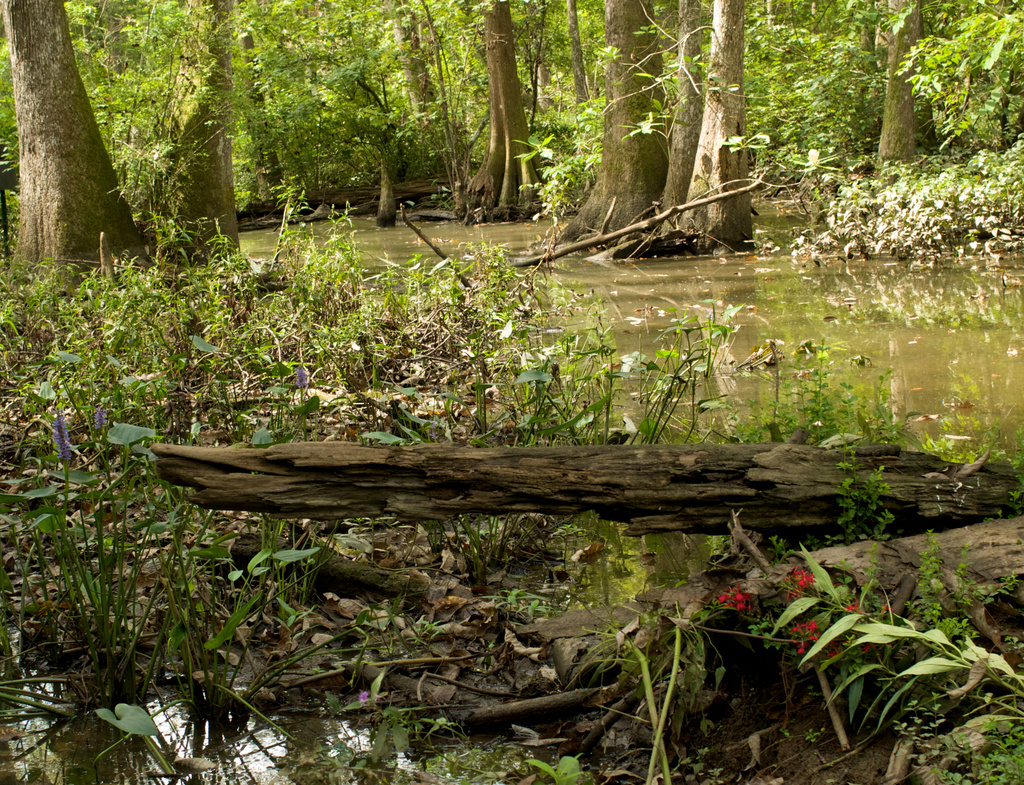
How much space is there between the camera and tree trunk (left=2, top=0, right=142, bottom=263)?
8.16 m

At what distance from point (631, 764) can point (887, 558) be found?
2.97 ft

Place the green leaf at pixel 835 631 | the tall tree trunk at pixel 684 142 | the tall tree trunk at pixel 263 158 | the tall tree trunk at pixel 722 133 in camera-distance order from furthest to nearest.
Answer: the tall tree trunk at pixel 263 158, the tall tree trunk at pixel 684 142, the tall tree trunk at pixel 722 133, the green leaf at pixel 835 631

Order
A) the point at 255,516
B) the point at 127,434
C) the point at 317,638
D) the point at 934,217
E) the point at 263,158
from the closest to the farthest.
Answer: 1. the point at 127,434
2. the point at 317,638
3. the point at 255,516
4. the point at 934,217
5. the point at 263,158

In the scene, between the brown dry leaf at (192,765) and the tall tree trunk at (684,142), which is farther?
the tall tree trunk at (684,142)

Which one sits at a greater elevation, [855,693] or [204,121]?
[204,121]

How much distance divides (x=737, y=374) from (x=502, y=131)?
13502mm

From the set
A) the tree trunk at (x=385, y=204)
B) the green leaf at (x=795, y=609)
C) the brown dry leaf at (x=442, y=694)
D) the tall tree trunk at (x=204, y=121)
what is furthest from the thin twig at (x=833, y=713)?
the tree trunk at (x=385, y=204)

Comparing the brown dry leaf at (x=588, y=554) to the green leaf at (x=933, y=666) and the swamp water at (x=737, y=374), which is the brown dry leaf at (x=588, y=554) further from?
the green leaf at (x=933, y=666)

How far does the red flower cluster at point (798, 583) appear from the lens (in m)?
2.18

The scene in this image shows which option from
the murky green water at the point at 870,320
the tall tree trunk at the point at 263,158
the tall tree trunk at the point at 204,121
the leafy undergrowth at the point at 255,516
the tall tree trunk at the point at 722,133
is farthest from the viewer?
the tall tree trunk at the point at 263,158

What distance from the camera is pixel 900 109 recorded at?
1308 cm

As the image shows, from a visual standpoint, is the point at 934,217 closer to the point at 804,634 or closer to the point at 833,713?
the point at 804,634

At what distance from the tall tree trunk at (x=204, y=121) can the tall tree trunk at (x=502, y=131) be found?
8.33 meters

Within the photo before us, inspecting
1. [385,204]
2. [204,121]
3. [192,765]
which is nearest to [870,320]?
[192,765]
